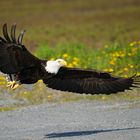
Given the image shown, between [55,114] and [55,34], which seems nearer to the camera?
[55,114]

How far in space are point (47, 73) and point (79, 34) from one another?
16.4 m

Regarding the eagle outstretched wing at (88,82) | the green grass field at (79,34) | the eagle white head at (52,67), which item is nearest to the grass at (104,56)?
the green grass field at (79,34)

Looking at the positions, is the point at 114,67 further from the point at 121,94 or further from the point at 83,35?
the point at 83,35

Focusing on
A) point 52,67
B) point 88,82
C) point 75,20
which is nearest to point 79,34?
point 75,20

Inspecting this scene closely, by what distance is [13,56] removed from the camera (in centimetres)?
1116

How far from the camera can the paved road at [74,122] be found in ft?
35.5

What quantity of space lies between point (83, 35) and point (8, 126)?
1581 centimetres

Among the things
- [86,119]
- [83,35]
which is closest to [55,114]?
[86,119]

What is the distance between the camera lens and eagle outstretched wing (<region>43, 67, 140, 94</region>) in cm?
1183

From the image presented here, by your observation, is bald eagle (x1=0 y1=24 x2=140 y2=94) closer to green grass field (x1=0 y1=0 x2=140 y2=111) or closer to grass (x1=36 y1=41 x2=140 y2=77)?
green grass field (x1=0 y1=0 x2=140 y2=111)

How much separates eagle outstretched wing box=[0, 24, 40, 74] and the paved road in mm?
854

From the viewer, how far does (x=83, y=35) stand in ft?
89.9

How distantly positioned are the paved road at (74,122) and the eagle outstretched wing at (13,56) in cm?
85

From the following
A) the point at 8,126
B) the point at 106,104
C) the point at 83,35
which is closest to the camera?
the point at 8,126
